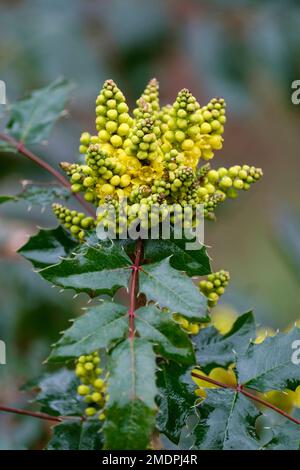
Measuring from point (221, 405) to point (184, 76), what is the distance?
17.9ft

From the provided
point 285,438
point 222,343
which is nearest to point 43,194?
point 222,343

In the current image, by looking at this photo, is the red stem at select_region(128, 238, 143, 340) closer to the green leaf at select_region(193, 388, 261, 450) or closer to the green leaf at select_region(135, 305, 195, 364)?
the green leaf at select_region(135, 305, 195, 364)

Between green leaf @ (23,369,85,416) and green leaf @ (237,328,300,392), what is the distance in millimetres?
398

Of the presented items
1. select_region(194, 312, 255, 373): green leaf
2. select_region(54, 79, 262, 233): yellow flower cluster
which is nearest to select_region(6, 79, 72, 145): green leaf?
select_region(54, 79, 262, 233): yellow flower cluster

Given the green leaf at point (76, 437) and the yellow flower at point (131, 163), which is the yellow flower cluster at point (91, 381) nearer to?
the green leaf at point (76, 437)

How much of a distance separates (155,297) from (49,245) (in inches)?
15.3

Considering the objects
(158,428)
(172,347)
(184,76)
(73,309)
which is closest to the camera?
(172,347)

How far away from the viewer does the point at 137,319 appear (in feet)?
3.98

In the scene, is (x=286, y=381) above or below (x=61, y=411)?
above

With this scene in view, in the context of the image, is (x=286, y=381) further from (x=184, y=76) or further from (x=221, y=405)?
(x=184, y=76)

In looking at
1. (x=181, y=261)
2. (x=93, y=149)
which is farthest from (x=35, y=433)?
(x=93, y=149)

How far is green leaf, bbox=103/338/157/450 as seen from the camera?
1.08 m

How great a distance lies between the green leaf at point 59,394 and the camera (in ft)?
4.96

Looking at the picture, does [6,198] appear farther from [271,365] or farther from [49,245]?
[271,365]
